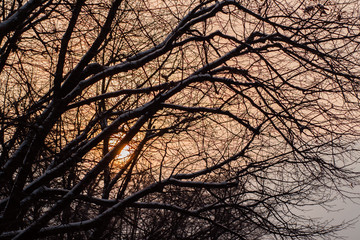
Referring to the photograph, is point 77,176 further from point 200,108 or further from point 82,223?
point 200,108

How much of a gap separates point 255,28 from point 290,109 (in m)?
1.47

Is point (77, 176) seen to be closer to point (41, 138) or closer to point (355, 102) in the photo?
point (41, 138)

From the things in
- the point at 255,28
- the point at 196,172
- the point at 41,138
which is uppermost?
A: the point at 255,28

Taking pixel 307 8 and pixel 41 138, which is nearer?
pixel 41 138

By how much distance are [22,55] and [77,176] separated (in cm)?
221

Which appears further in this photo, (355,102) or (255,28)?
(255,28)

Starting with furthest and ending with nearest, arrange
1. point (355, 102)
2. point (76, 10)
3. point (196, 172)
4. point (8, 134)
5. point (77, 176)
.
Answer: point (8, 134) < point (77, 176) < point (196, 172) < point (355, 102) < point (76, 10)

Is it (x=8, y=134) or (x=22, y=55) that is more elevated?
(x=22, y=55)

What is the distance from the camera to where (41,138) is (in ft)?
14.6

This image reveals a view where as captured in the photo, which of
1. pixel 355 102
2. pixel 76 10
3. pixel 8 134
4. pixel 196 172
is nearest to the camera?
pixel 76 10

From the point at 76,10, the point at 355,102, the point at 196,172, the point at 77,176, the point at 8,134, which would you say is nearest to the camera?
the point at 76,10

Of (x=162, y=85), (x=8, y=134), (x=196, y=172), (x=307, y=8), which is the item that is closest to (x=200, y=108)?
(x=162, y=85)

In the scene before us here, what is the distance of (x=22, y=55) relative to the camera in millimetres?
5969

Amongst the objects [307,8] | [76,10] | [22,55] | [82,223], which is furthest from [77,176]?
[307,8]
